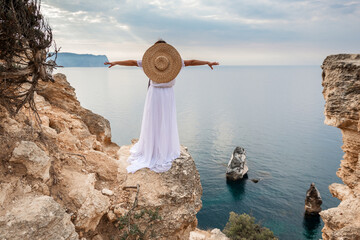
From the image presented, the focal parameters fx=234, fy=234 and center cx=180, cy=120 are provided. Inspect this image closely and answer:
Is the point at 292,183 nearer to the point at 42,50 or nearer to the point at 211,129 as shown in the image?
the point at 211,129

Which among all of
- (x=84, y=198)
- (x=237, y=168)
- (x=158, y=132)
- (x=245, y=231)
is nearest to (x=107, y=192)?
(x=84, y=198)

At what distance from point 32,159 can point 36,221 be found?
145 centimetres

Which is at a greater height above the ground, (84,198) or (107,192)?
(84,198)

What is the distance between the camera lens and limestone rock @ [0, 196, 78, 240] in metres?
3.94

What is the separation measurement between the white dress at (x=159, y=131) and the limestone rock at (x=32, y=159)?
106 inches

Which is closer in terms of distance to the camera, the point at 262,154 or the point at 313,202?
the point at 313,202

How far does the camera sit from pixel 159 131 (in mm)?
7941

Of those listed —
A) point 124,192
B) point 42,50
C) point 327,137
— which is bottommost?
point 327,137

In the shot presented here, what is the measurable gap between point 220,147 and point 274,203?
2215 cm

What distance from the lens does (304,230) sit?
27.7 metres

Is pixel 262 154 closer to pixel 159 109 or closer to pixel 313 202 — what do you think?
pixel 313 202

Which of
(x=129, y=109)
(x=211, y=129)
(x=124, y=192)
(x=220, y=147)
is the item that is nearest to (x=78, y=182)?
(x=124, y=192)

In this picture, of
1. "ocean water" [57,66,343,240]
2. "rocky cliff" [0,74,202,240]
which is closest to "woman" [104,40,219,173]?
"rocky cliff" [0,74,202,240]

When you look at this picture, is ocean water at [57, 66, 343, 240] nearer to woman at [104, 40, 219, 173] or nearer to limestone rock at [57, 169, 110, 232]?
woman at [104, 40, 219, 173]
